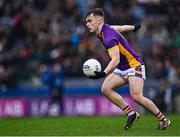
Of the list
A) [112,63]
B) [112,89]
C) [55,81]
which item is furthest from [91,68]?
[55,81]

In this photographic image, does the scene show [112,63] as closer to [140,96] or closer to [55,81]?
[140,96]

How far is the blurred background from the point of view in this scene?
23.5m

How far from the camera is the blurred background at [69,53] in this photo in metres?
23.5

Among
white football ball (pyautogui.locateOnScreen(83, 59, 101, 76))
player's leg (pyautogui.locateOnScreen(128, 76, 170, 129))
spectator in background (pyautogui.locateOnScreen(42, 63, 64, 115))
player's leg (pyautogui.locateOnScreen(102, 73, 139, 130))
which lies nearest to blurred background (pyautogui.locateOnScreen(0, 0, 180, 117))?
spectator in background (pyautogui.locateOnScreen(42, 63, 64, 115))

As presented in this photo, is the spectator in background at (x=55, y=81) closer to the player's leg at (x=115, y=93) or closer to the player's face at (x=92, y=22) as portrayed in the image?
the player's leg at (x=115, y=93)

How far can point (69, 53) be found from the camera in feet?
81.1

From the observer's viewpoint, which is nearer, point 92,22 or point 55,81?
point 92,22

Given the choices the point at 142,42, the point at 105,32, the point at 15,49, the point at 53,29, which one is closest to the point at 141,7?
the point at 142,42

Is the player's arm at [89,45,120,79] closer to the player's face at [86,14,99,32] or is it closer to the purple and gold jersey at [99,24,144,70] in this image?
the purple and gold jersey at [99,24,144,70]

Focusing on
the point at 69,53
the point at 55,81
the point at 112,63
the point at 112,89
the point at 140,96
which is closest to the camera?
the point at 112,63

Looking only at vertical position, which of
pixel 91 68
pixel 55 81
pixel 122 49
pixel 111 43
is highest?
pixel 111 43

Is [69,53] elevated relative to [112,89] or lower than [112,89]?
elevated

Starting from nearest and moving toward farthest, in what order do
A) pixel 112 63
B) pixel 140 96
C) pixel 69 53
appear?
pixel 112 63 < pixel 140 96 < pixel 69 53

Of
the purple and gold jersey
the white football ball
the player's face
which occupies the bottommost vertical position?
the white football ball
